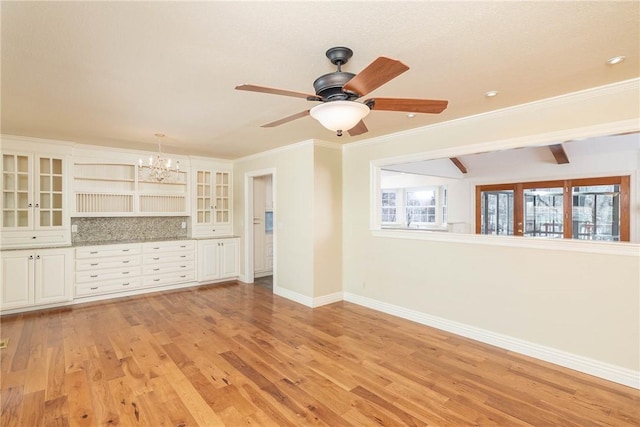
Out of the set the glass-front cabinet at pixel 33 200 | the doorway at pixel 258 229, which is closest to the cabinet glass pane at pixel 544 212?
the doorway at pixel 258 229

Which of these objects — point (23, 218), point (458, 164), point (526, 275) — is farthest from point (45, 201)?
point (458, 164)

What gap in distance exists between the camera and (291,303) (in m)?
4.89

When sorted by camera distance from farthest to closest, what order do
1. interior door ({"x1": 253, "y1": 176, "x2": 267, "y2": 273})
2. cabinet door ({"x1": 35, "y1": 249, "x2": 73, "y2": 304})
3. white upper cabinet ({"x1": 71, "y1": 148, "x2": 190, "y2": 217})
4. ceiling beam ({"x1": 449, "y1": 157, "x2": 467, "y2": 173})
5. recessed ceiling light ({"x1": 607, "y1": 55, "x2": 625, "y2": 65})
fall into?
1. interior door ({"x1": 253, "y1": 176, "x2": 267, "y2": 273})
2. ceiling beam ({"x1": 449, "y1": 157, "x2": 467, "y2": 173})
3. white upper cabinet ({"x1": 71, "y1": 148, "x2": 190, "y2": 217})
4. cabinet door ({"x1": 35, "y1": 249, "x2": 73, "y2": 304})
5. recessed ceiling light ({"x1": 607, "y1": 55, "x2": 625, "y2": 65})

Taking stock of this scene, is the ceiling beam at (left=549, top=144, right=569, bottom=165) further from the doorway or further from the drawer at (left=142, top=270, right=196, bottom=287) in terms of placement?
the drawer at (left=142, top=270, right=196, bottom=287)

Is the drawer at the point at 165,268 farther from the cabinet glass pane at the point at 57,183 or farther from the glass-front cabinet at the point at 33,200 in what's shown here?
the cabinet glass pane at the point at 57,183

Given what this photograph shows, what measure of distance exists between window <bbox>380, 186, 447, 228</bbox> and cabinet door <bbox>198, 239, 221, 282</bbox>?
4056mm

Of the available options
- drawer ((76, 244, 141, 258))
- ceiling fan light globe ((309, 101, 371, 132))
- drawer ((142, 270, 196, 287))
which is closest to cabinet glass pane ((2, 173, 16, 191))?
drawer ((76, 244, 141, 258))

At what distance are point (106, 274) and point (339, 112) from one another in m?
4.98

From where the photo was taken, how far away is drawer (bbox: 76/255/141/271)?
487 cm

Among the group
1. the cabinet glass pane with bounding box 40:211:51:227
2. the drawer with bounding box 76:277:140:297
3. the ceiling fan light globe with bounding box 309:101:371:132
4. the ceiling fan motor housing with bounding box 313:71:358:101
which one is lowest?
the drawer with bounding box 76:277:140:297

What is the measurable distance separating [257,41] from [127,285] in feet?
16.0

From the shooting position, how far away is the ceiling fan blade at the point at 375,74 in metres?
1.51

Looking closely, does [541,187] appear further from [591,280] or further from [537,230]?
[591,280]

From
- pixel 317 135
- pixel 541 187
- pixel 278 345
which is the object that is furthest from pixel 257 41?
pixel 541 187
